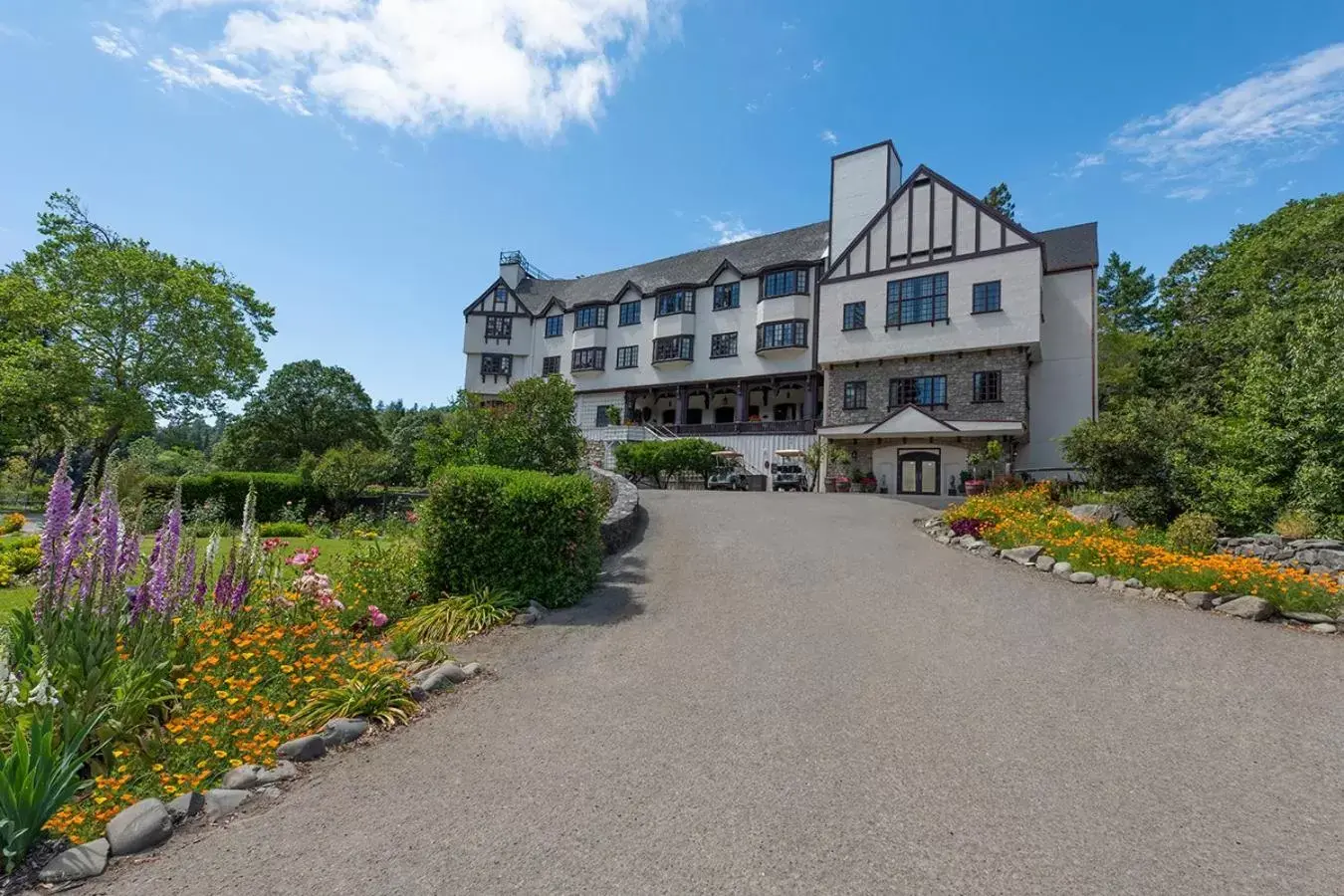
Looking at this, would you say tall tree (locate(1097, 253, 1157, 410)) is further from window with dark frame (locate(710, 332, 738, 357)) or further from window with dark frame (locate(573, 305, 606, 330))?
window with dark frame (locate(573, 305, 606, 330))

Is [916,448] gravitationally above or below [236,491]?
above

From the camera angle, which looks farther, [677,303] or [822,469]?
[677,303]

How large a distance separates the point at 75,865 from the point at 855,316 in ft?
99.9

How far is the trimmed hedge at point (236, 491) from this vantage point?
19.6 m

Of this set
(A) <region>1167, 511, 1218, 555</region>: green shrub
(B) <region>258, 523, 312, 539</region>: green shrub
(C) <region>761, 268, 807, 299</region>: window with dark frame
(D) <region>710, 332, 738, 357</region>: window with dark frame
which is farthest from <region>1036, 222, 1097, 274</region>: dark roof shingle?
(B) <region>258, 523, 312, 539</region>: green shrub

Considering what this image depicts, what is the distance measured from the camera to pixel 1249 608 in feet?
25.4

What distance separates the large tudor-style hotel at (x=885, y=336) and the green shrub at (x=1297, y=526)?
15.6 m

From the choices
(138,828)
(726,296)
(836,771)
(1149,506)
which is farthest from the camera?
(726,296)

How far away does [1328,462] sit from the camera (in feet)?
35.0

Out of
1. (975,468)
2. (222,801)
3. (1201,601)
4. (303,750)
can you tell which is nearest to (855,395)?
(975,468)

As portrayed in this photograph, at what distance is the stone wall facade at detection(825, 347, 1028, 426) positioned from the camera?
26047 millimetres

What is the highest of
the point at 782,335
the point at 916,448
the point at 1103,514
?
the point at 782,335

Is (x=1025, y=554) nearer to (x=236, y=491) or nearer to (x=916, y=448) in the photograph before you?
(x=916, y=448)

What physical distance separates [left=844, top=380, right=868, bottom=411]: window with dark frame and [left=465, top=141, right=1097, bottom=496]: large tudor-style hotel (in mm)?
71
